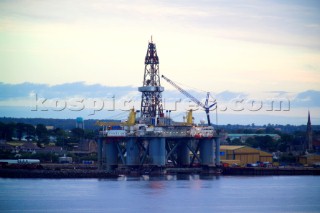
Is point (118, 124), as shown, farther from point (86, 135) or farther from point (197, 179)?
point (86, 135)

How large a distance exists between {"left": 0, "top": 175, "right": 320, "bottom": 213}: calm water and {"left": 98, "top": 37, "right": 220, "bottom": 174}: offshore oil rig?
574cm

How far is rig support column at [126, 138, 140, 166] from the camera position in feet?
338

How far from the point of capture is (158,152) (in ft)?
333

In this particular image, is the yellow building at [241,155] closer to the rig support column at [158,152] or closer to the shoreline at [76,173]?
the shoreline at [76,173]

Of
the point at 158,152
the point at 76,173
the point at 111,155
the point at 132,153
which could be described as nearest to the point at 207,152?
the point at 158,152

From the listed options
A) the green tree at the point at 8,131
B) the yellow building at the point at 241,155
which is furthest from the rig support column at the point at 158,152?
the green tree at the point at 8,131

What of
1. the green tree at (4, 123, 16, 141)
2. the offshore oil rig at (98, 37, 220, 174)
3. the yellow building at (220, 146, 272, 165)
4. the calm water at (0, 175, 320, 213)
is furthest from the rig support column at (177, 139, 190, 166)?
the green tree at (4, 123, 16, 141)

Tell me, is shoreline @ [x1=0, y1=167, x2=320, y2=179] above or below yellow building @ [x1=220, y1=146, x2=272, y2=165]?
below

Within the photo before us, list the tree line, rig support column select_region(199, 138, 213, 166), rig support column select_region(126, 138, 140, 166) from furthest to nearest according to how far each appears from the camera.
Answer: the tree line → rig support column select_region(199, 138, 213, 166) → rig support column select_region(126, 138, 140, 166)

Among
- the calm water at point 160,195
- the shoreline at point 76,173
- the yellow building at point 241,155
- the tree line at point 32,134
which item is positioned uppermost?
the tree line at point 32,134

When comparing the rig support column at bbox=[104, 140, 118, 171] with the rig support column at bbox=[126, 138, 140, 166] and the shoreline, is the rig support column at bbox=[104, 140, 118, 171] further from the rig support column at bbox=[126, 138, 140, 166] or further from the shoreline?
the shoreline

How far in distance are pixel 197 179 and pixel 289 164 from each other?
111ft

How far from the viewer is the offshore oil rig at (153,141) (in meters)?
102

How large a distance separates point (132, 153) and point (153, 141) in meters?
2.73
